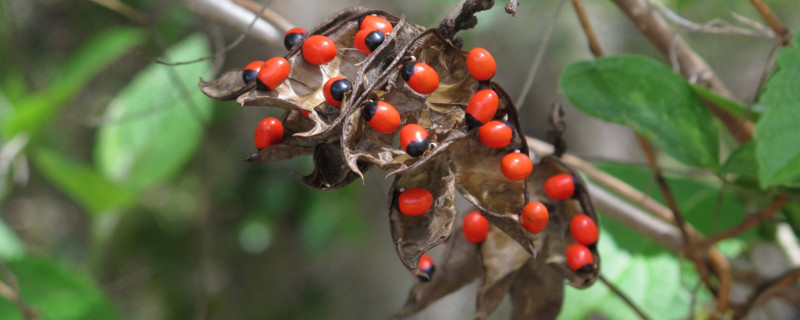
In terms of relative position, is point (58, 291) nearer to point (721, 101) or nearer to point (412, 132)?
point (412, 132)

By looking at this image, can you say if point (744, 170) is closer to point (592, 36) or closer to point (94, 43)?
point (592, 36)

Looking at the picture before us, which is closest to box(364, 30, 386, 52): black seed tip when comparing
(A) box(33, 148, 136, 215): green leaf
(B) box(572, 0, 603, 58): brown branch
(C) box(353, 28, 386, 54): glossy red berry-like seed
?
(C) box(353, 28, 386, 54): glossy red berry-like seed

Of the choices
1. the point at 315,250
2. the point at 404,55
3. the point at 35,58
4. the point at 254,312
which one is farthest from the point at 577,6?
the point at 35,58

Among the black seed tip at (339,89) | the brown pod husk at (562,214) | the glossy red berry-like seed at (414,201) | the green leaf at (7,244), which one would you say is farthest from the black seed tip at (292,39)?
the green leaf at (7,244)

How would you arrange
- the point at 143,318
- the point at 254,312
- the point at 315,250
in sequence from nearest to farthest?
1. the point at 315,250
2. the point at 254,312
3. the point at 143,318

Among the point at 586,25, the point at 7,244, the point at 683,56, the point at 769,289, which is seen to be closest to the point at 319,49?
the point at 586,25

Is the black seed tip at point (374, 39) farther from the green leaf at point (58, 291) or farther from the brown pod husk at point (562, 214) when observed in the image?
the green leaf at point (58, 291)
